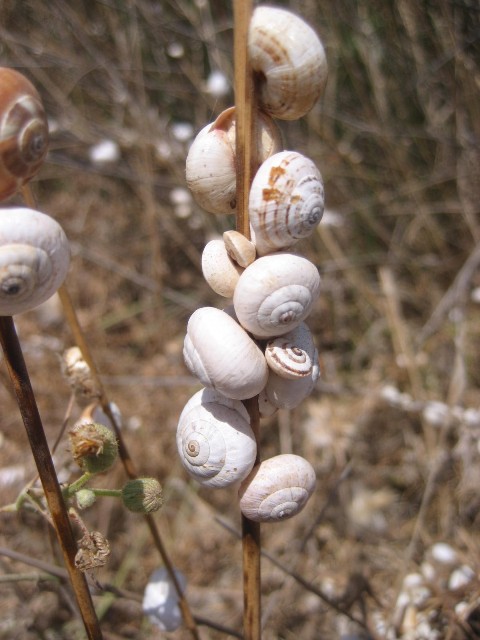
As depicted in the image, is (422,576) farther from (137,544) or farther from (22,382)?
(22,382)

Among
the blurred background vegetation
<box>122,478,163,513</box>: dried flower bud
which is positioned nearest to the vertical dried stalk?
<box>122,478,163,513</box>: dried flower bud

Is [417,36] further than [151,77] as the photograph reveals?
No

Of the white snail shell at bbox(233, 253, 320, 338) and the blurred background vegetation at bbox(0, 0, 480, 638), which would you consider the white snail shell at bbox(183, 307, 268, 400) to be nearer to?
the white snail shell at bbox(233, 253, 320, 338)

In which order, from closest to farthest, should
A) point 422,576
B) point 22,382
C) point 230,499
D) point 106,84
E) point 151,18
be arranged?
point 22,382
point 422,576
point 230,499
point 151,18
point 106,84

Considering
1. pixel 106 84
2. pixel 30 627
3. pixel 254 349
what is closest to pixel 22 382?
pixel 254 349

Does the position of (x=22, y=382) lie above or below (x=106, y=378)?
above

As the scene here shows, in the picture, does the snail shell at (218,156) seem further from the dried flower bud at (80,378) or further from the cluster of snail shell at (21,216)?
the dried flower bud at (80,378)
